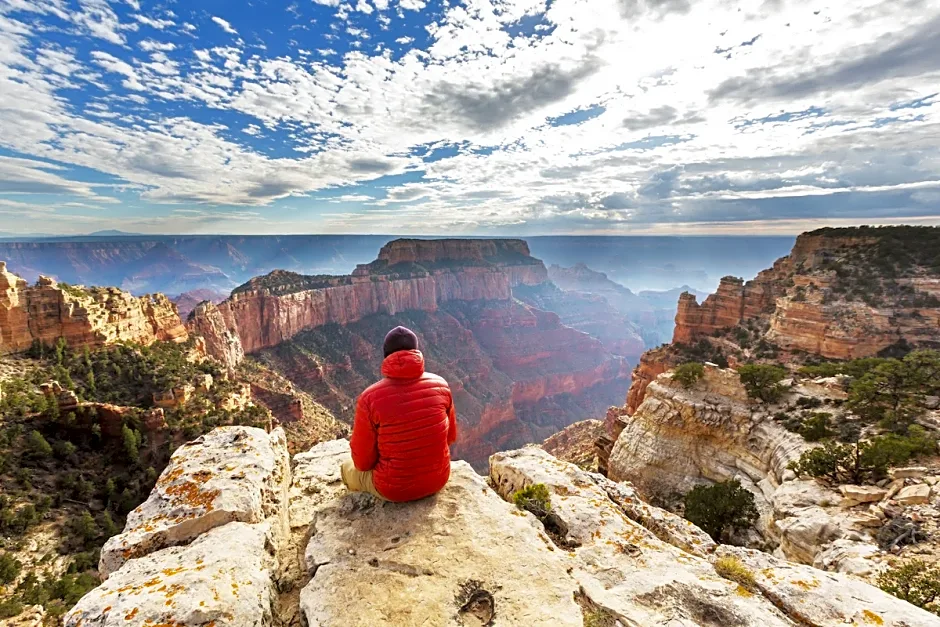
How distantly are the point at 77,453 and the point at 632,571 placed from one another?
24126 millimetres

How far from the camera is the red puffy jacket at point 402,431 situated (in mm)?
4848

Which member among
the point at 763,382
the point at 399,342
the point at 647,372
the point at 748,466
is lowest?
the point at 647,372

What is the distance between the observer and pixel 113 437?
1903 centimetres

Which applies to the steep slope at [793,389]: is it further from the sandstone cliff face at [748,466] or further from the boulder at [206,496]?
the boulder at [206,496]

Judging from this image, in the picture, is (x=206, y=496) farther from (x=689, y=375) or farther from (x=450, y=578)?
(x=689, y=375)

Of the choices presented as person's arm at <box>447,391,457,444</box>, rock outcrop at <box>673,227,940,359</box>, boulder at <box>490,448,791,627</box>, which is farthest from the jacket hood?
rock outcrop at <box>673,227,940,359</box>

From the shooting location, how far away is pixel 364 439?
4.98 metres

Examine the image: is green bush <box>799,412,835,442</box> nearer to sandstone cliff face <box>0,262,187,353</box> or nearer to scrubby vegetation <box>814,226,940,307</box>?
scrubby vegetation <box>814,226,940,307</box>

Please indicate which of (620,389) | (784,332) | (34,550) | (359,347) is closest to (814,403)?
(784,332)

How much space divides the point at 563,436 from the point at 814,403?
1244 inches

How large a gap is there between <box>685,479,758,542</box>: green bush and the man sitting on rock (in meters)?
10.6

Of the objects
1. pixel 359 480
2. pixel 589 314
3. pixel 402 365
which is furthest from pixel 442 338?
pixel 589 314

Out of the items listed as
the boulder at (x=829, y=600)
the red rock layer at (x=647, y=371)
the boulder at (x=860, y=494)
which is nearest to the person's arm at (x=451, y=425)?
the boulder at (x=829, y=600)

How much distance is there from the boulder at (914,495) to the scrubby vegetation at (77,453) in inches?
718
